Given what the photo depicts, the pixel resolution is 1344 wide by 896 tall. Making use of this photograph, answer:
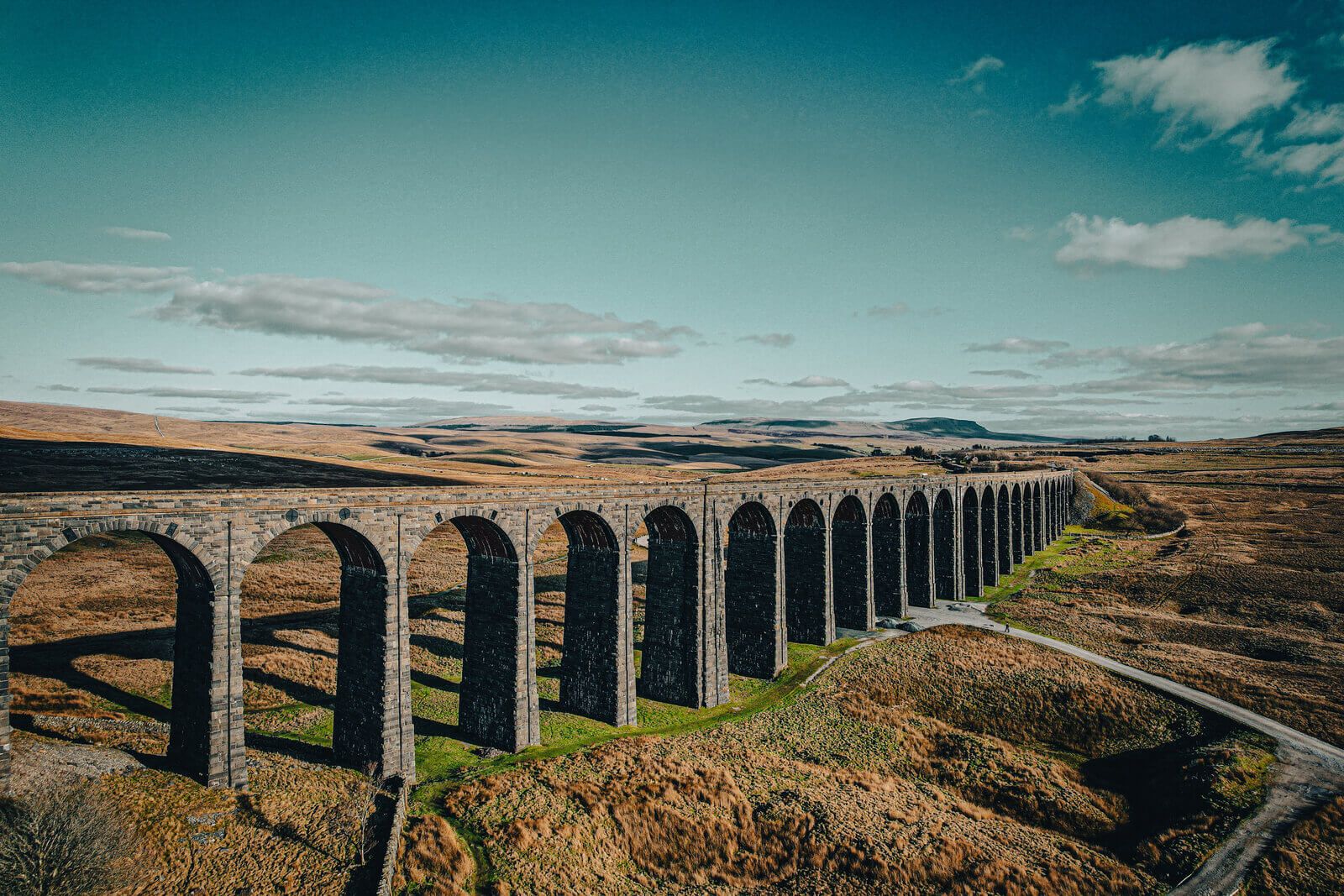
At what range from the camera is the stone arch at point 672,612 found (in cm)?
3944

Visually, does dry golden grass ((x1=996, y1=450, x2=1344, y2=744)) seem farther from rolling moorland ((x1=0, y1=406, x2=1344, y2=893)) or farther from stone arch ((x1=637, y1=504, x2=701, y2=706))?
stone arch ((x1=637, y1=504, x2=701, y2=706))

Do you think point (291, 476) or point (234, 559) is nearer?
point (234, 559)

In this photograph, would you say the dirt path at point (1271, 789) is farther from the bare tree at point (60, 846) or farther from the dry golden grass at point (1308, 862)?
the bare tree at point (60, 846)

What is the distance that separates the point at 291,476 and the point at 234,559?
51.8 metres

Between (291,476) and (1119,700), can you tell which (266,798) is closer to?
(1119,700)

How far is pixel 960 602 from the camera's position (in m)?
63.8

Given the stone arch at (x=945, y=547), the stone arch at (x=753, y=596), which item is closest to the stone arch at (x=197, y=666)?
the stone arch at (x=753, y=596)

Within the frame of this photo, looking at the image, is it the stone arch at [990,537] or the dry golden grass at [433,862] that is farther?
the stone arch at [990,537]

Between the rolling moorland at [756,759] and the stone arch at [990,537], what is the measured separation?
11.6 m

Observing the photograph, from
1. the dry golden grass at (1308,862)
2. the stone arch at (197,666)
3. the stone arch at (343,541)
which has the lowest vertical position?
the dry golden grass at (1308,862)

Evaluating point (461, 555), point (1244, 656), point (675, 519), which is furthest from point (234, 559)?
point (1244, 656)

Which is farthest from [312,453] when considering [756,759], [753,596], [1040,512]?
[1040,512]

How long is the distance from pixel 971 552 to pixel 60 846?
6730 cm

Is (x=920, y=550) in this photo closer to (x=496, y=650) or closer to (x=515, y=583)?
(x=515, y=583)
